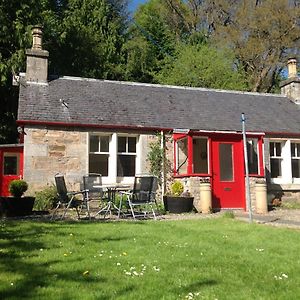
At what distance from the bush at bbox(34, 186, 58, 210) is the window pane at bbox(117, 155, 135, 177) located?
2.64 meters

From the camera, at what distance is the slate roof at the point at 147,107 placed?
47.8 feet

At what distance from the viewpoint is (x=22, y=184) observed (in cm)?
1175

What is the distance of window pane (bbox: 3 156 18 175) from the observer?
1650cm

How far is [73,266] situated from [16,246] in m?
1.63

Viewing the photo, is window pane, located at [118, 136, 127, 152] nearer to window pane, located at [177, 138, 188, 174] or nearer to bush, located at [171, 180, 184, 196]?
window pane, located at [177, 138, 188, 174]

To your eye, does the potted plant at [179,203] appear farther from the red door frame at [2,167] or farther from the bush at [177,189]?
the red door frame at [2,167]

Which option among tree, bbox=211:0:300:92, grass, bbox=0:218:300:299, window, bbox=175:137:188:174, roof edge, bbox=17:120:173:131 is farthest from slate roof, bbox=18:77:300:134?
tree, bbox=211:0:300:92

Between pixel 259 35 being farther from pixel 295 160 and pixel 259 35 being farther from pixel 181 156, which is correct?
pixel 181 156

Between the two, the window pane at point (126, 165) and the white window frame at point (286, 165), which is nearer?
the window pane at point (126, 165)

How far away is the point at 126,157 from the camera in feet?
49.4

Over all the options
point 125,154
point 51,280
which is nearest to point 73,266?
point 51,280

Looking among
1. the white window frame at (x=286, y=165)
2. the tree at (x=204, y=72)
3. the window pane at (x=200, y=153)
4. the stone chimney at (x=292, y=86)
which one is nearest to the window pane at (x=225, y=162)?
the window pane at (x=200, y=153)

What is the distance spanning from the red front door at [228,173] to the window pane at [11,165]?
8048 mm

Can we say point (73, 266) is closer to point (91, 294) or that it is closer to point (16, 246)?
point (91, 294)
